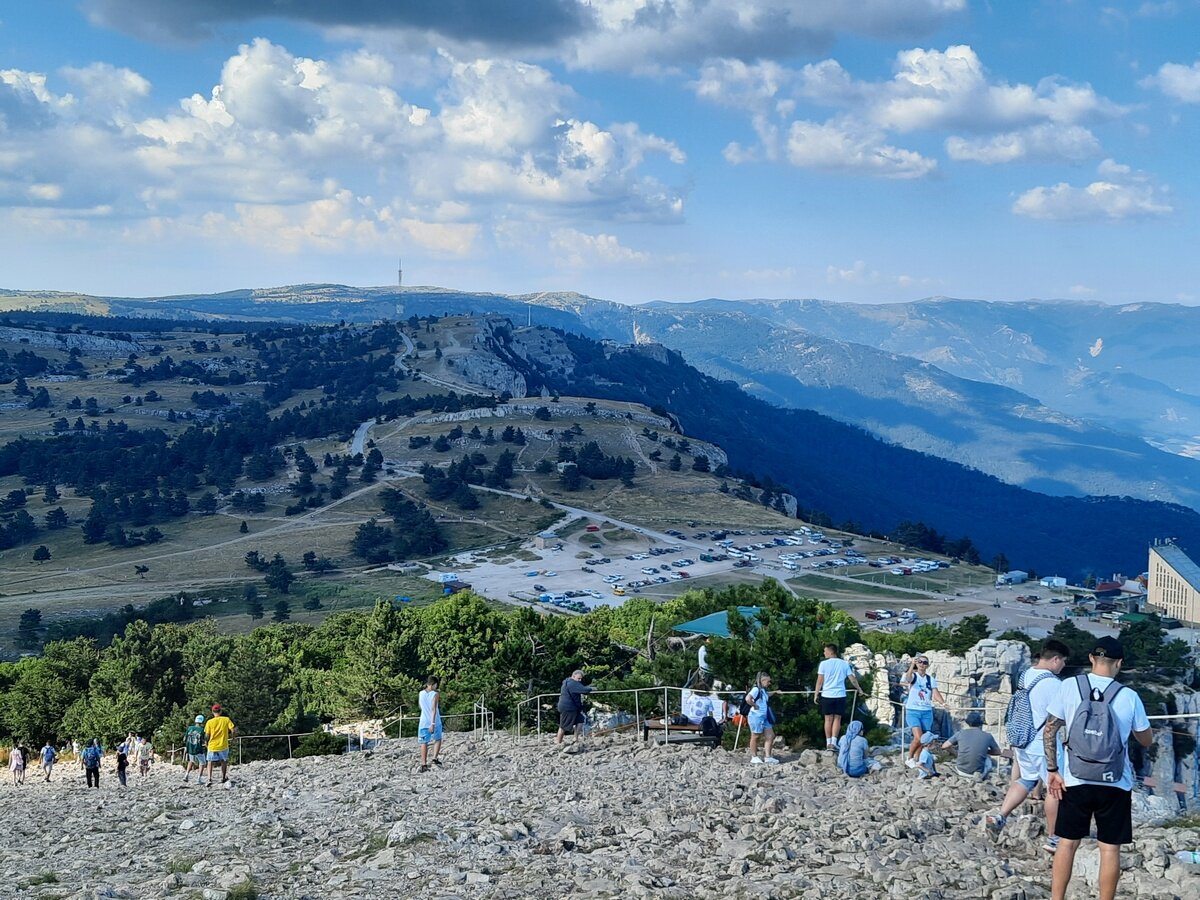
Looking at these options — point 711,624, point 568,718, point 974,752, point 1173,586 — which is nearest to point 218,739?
point 568,718

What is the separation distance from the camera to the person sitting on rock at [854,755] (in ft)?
46.9

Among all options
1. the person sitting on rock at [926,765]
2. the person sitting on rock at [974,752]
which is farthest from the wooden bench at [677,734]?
the person sitting on rock at [974,752]

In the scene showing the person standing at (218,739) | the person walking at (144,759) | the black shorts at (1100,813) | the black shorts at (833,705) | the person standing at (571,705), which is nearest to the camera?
the black shorts at (1100,813)

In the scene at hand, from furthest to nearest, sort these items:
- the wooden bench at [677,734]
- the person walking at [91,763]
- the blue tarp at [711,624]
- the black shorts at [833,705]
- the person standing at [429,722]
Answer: the blue tarp at [711,624], the person walking at [91,763], the person standing at [429,722], the wooden bench at [677,734], the black shorts at [833,705]

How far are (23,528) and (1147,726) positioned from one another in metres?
121

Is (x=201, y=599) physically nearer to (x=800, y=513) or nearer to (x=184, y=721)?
(x=184, y=721)

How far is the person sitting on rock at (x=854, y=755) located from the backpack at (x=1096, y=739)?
21.0ft

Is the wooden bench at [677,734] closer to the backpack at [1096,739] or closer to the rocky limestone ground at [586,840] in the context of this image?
the rocky limestone ground at [586,840]

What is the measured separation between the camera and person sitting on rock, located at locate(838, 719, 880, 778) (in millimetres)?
Answer: 14281

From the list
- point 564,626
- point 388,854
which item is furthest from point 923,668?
point 564,626

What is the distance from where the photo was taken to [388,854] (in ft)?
36.3

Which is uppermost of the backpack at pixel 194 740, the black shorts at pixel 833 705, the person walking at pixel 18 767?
the black shorts at pixel 833 705

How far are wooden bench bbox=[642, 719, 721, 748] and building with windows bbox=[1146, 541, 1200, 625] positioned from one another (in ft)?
266

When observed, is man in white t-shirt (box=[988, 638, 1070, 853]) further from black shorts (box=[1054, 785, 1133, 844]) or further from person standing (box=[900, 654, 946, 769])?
person standing (box=[900, 654, 946, 769])
